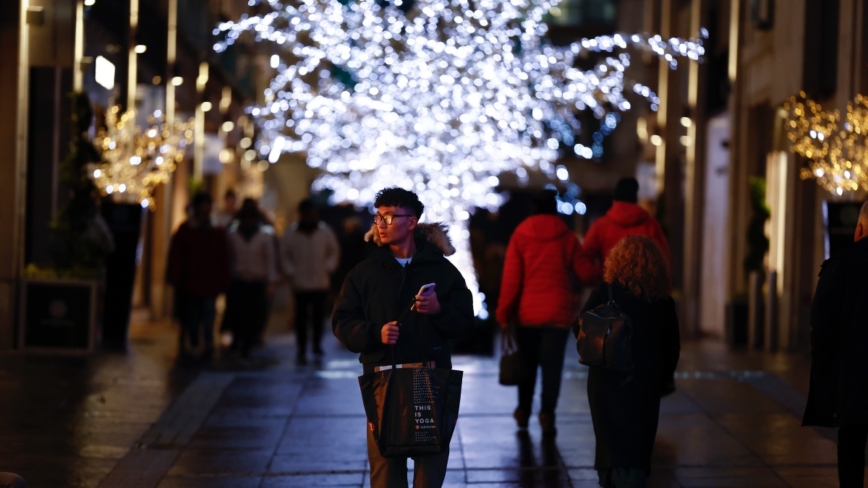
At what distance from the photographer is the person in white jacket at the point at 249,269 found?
15125mm

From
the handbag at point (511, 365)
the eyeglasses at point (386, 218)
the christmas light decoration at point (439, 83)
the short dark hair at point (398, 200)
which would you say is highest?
the christmas light decoration at point (439, 83)

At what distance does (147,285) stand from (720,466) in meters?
16.6

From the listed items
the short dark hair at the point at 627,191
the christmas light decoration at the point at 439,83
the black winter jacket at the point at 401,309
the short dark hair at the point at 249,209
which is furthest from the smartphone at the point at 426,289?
the christmas light decoration at the point at 439,83

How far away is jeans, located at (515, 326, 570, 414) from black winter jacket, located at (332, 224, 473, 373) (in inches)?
131

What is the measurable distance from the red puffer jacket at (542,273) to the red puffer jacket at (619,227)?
188 mm

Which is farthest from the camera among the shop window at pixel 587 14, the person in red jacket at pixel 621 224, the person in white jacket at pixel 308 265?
the shop window at pixel 587 14

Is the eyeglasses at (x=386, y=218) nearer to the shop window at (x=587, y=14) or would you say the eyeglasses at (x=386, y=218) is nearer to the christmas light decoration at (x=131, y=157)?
the christmas light decoration at (x=131, y=157)

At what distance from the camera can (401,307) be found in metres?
5.82

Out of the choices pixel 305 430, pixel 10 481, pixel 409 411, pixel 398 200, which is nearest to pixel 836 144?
pixel 305 430

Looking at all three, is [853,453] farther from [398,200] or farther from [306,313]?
[306,313]

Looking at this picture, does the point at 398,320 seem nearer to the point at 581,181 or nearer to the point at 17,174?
the point at 17,174

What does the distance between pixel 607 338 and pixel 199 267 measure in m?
8.61

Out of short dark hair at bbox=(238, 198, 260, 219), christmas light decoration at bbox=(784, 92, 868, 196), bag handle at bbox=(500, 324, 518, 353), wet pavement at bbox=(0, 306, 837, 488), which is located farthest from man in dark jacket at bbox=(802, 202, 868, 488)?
short dark hair at bbox=(238, 198, 260, 219)

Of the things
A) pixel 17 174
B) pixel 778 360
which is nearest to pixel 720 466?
pixel 778 360
